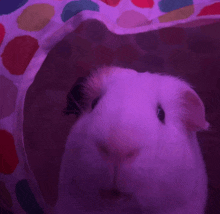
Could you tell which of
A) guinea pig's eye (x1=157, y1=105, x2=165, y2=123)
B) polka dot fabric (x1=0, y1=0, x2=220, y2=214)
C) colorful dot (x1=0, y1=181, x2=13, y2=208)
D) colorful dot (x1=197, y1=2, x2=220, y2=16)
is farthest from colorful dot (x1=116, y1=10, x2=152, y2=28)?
colorful dot (x1=0, y1=181, x2=13, y2=208)

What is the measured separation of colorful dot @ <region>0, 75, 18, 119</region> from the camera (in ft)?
2.23

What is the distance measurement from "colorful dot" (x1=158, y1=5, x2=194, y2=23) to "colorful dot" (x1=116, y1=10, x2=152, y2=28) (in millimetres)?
44

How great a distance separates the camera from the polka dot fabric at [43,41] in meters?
0.66

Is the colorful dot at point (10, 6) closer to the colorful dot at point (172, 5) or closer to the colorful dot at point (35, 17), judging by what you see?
the colorful dot at point (35, 17)

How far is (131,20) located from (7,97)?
1.25ft

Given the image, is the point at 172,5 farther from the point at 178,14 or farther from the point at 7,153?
the point at 7,153

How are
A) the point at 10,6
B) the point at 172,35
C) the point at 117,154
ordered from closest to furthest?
1. the point at 117,154
2. the point at 172,35
3. the point at 10,6

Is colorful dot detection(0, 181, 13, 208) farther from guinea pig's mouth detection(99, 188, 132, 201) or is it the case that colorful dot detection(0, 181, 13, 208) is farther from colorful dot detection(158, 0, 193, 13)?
colorful dot detection(158, 0, 193, 13)

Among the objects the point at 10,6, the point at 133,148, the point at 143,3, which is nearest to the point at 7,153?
the point at 133,148

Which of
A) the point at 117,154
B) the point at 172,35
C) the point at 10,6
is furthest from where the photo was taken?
the point at 10,6

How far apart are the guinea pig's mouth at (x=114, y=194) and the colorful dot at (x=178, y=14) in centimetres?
44

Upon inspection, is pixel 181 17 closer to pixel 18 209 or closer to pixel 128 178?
pixel 128 178

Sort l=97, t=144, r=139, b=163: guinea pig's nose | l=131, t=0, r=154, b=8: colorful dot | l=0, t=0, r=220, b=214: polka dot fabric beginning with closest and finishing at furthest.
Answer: l=97, t=144, r=139, b=163: guinea pig's nose, l=0, t=0, r=220, b=214: polka dot fabric, l=131, t=0, r=154, b=8: colorful dot

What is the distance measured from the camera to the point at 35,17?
75 cm
